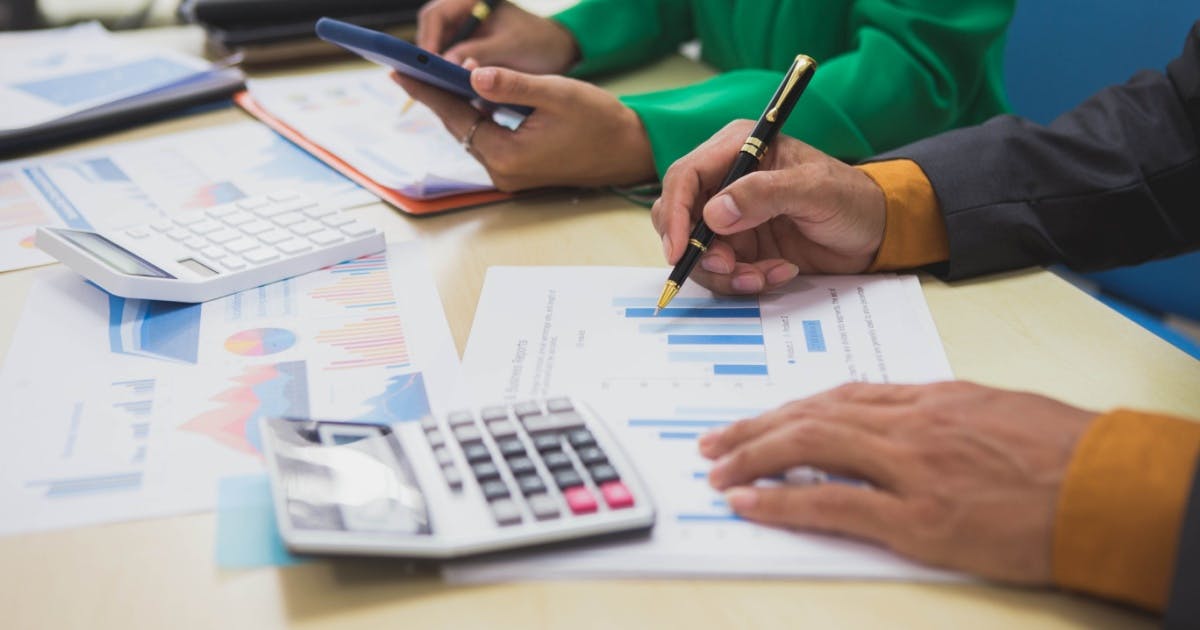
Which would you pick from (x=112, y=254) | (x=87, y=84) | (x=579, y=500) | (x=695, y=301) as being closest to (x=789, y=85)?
(x=695, y=301)

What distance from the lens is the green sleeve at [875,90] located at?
0.91m

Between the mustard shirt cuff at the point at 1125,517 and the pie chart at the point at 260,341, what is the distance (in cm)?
46

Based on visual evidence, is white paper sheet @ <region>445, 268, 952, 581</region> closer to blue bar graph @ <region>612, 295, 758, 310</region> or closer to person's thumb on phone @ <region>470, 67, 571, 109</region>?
blue bar graph @ <region>612, 295, 758, 310</region>

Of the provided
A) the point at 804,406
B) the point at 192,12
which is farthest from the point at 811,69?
the point at 192,12

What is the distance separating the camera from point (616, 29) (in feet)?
4.02

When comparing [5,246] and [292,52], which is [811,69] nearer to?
[5,246]

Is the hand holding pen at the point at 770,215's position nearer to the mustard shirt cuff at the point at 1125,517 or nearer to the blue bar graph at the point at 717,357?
the blue bar graph at the point at 717,357

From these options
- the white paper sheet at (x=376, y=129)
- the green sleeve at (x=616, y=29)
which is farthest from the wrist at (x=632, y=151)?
the green sleeve at (x=616, y=29)

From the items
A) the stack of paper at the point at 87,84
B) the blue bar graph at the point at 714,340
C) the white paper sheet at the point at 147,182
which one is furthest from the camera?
the stack of paper at the point at 87,84

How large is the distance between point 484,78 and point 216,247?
9.8 inches

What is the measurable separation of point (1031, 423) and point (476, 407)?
0.92 ft

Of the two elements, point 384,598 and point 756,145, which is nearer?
point 384,598

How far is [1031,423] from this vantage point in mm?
490

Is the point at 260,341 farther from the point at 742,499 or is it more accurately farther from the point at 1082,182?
the point at 1082,182
